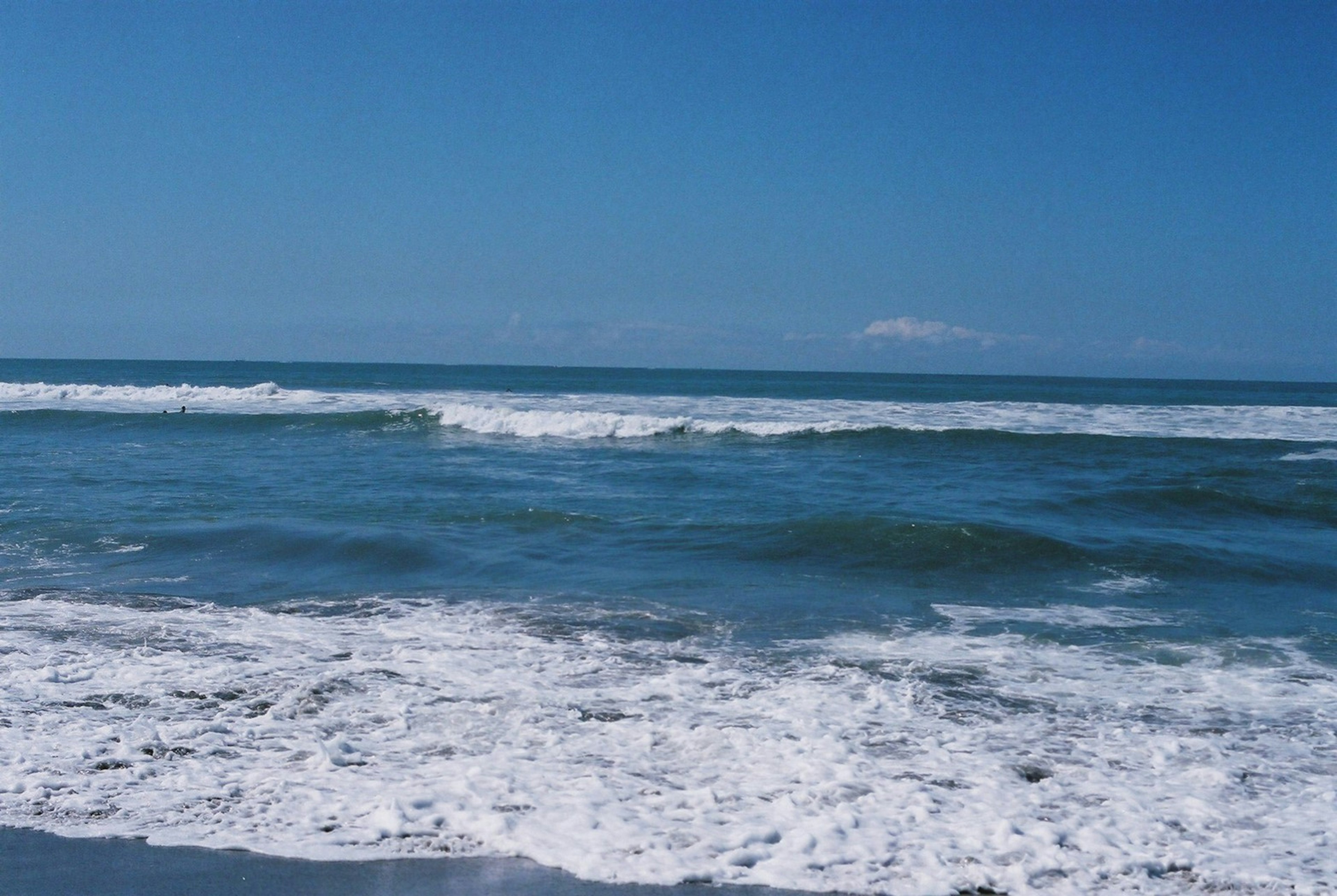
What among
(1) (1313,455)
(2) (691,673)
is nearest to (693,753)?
(2) (691,673)

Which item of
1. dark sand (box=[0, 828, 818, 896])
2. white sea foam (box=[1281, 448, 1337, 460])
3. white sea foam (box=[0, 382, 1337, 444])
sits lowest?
dark sand (box=[0, 828, 818, 896])

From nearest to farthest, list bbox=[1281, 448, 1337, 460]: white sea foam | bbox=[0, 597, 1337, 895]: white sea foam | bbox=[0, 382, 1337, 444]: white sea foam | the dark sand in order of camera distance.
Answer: the dark sand < bbox=[0, 597, 1337, 895]: white sea foam < bbox=[1281, 448, 1337, 460]: white sea foam < bbox=[0, 382, 1337, 444]: white sea foam

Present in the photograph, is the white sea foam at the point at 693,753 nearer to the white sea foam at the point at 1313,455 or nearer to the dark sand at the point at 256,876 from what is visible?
the dark sand at the point at 256,876

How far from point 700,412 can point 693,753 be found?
30.0 metres

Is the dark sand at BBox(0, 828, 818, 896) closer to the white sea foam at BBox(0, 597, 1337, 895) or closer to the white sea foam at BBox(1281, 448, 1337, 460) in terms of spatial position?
the white sea foam at BBox(0, 597, 1337, 895)

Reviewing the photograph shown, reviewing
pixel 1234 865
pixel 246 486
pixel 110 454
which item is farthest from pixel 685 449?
pixel 1234 865

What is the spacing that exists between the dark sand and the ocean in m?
0.10

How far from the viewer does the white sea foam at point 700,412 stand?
90.6 ft

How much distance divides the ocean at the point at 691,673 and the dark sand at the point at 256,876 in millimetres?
101

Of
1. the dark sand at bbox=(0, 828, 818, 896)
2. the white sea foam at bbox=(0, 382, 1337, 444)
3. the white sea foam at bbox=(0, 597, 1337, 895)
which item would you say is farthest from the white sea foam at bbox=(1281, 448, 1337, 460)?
the dark sand at bbox=(0, 828, 818, 896)

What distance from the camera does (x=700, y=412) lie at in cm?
3559

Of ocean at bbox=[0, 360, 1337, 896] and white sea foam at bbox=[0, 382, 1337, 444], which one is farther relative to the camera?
white sea foam at bbox=[0, 382, 1337, 444]

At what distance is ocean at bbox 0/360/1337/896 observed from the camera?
4734mm

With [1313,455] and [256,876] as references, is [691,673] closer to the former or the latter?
[256,876]
